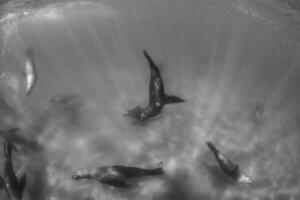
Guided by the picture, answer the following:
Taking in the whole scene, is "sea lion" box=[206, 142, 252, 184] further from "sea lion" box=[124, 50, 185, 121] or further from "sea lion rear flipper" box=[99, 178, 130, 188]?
"sea lion rear flipper" box=[99, 178, 130, 188]

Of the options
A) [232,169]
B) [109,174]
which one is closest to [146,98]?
[232,169]

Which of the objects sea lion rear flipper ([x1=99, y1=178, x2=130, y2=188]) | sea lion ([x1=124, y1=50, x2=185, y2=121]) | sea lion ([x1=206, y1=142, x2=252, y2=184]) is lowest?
sea lion ([x1=206, y1=142, x2=252, y2=184])

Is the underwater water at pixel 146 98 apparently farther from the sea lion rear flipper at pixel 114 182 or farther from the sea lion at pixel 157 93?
the sea lion at pixel 157 93

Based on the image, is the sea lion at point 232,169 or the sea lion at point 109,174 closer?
the sea lion at point 109,174

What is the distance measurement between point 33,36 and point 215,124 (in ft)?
31.7

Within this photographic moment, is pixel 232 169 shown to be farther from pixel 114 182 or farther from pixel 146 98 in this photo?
pixel 146 98

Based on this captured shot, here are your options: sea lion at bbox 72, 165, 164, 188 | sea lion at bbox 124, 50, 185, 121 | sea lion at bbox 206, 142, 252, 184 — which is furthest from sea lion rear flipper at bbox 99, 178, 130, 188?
sea lion at bbox 206, 142, 252, 184

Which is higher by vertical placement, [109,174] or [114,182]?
[109,174]

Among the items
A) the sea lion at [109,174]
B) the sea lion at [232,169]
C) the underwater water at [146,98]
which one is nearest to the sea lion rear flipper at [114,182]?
the sea lion at [109,174]

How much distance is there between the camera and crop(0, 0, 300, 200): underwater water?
30.7 feet

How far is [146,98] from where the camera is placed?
Result: 41.2ft

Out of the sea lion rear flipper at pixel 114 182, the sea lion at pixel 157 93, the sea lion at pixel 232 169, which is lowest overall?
the sea lion at pixel 232 169

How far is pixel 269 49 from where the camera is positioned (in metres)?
20.9

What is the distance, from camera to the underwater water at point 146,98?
9.36m
